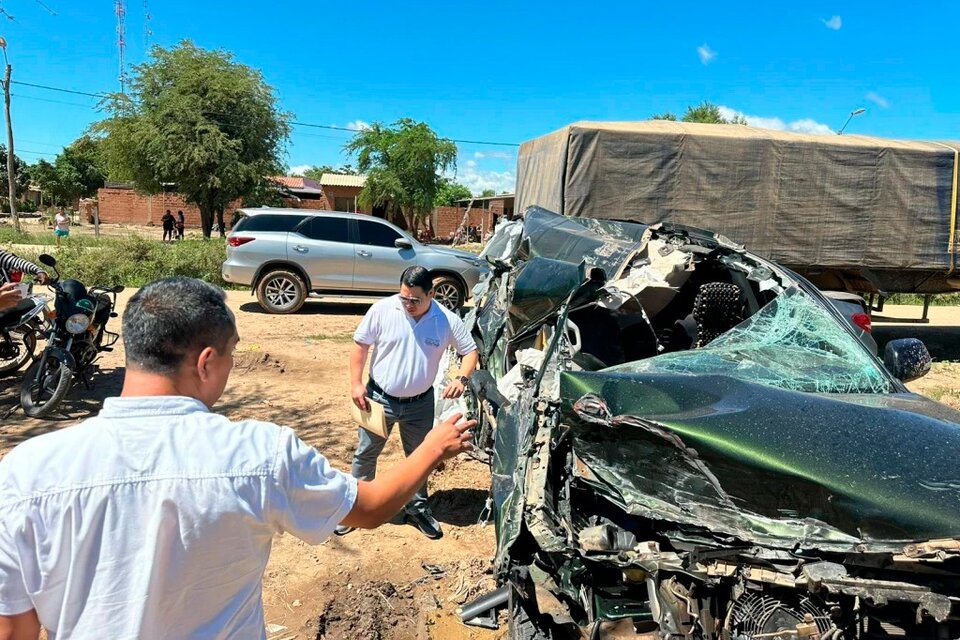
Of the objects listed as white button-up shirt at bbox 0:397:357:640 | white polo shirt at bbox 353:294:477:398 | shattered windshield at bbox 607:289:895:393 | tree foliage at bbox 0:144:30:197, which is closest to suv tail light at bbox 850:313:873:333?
shattered windshield at bbox 607:289:895:393

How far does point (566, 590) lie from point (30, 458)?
5.75 ft

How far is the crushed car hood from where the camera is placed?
83.2 inches

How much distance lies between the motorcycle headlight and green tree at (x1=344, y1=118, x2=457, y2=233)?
25.9 m

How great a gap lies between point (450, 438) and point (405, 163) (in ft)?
100

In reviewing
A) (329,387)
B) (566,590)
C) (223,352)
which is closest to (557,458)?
(566,590)

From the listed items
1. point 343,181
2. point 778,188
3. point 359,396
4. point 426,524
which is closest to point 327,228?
point 778,188

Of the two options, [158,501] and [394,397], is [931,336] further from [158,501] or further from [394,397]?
[158,501]

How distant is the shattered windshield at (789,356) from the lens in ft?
10.0

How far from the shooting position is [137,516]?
1222 mm

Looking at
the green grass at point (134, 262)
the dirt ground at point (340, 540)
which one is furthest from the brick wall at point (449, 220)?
the dirt ground at point (340, 540)

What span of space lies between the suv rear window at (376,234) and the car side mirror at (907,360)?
918cm

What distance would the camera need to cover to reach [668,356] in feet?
10.8

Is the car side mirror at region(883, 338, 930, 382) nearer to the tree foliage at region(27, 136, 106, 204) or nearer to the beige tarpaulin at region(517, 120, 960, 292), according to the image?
the beige tarpaulin at region(517, 120, 960, 292)

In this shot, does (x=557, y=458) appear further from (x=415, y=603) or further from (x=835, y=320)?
(x=835, y=320)
